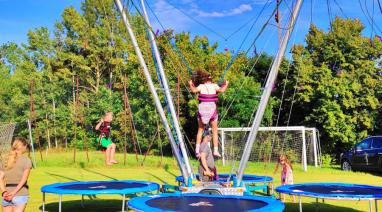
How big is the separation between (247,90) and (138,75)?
6.22 metres

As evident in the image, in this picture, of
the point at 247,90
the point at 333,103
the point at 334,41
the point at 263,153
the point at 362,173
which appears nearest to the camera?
the point at 362,173

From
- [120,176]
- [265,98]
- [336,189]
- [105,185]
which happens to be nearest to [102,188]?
[105,185]

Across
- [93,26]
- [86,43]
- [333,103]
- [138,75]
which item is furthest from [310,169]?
[93,26]

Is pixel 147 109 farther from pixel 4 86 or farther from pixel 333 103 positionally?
pixel 4 86

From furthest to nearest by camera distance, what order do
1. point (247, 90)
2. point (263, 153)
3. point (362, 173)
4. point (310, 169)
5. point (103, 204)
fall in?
point (247, 90), point (263, 153), point (310, 169), point (362, 173), point (103, 204)

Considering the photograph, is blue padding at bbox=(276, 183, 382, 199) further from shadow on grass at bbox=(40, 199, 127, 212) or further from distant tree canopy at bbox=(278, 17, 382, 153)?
distant tree canopy at bbox=(278, 17, 382, 153)

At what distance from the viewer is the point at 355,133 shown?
20.2m

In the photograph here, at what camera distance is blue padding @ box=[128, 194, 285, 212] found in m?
4.09

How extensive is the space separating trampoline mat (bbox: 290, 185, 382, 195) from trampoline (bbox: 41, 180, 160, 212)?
192 cm

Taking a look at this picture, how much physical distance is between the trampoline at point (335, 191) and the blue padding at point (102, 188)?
5.76ft

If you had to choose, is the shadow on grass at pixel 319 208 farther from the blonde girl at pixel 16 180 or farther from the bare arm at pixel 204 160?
the blonde girl at pixel 16 180

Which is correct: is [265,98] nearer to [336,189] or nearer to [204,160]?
[204,160]

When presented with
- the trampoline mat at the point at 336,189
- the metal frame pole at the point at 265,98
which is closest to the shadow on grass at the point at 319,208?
the trampoline mat at the point at 336,189

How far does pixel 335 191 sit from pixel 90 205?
366 centimetres
